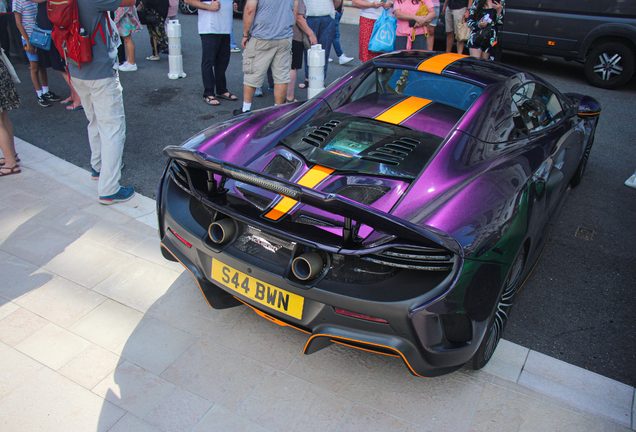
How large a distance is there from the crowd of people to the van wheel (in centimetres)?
207

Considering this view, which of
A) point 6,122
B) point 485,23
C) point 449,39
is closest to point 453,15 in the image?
point 449,39

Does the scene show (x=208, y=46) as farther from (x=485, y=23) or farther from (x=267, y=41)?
(x=485, y=23)

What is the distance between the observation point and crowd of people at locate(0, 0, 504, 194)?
368 centimetres

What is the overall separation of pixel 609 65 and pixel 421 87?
6.31 m

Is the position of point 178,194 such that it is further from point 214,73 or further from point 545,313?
point 214,73

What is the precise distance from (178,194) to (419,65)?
1729mm

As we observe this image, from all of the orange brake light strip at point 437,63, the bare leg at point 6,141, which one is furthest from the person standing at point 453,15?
the bare leg at point 6,141

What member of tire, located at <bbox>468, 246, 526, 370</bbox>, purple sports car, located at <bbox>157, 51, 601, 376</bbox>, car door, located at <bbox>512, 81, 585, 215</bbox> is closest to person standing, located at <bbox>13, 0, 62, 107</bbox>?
purple sports car, located at <bbox>157, 51, 601, 376</bbox>

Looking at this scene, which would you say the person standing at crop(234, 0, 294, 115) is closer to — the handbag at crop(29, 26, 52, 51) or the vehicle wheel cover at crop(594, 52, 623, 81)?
the handbag at crop(29, 26, 52, 51)

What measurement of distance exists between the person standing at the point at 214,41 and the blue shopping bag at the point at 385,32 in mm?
1920

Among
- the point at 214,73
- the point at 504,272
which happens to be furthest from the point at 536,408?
the point at 214,73

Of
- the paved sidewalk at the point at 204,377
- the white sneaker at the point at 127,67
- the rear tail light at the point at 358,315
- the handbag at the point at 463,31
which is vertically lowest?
the paved sidewalk at the point at 204,377

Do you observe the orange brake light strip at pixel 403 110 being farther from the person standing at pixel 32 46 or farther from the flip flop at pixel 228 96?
the person standing at pixel 32 46

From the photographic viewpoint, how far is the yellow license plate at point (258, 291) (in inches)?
80.8
